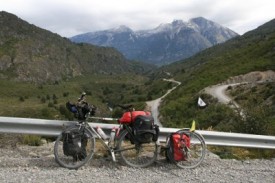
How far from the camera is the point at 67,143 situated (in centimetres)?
806

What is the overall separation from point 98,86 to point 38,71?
29.3 metres

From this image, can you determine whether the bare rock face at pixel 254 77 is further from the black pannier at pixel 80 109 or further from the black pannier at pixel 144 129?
the black pannier at pixel 80 109

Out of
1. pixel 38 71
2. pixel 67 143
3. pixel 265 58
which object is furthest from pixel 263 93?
pixel 38 71

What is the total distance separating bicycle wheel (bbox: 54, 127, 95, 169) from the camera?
8000 mm

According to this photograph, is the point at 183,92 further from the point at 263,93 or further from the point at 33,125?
the point at 33,125

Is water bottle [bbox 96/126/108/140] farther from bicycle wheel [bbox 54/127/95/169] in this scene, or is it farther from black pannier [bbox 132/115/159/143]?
black pannier [bbox 132/115/159/143]

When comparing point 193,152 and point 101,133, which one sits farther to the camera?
point 193,152

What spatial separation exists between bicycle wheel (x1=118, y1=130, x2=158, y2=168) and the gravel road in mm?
164

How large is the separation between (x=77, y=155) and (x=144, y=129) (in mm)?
1433

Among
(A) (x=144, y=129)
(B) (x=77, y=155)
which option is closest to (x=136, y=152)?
(A) (x=144, y=129)

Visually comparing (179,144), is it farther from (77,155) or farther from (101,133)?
(77,155)

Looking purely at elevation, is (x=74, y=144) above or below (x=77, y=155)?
above

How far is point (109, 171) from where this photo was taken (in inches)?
313

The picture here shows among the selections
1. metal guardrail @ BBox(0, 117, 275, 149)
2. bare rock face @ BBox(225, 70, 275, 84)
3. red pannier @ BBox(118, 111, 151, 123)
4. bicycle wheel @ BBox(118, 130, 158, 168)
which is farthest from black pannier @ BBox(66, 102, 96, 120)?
bare rock face @ BBox(225, 70, 275, 84)
